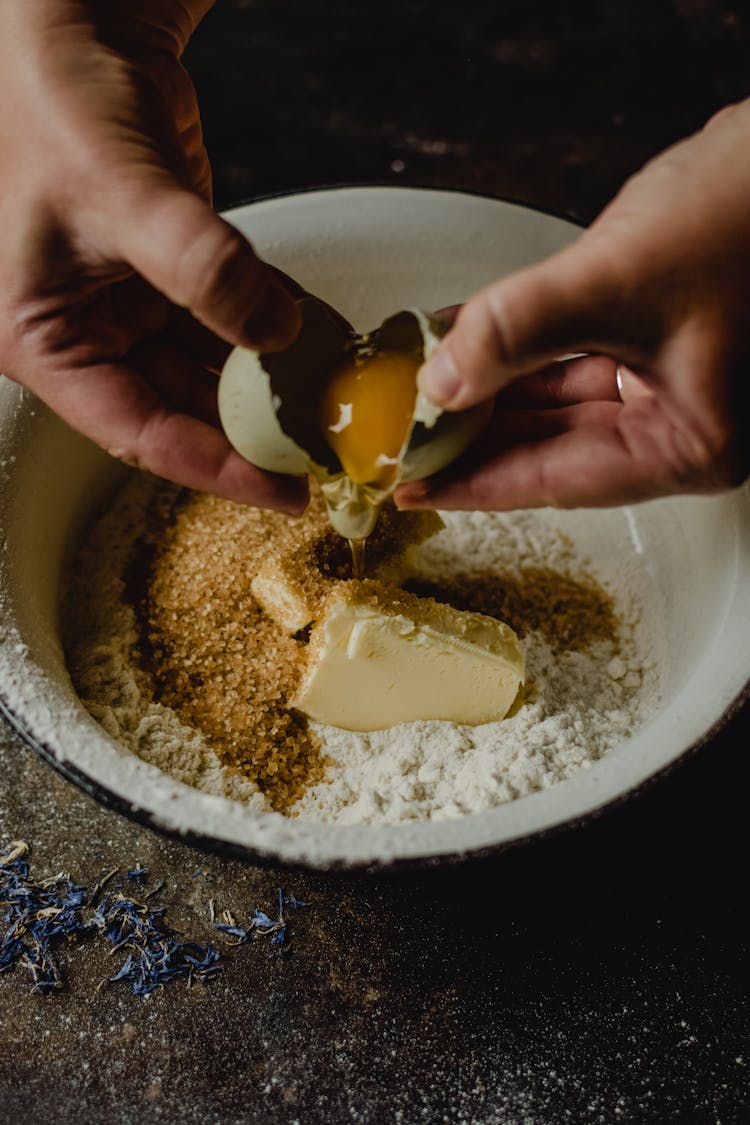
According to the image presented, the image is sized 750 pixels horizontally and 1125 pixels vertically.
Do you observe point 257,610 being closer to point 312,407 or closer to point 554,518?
point 312,407

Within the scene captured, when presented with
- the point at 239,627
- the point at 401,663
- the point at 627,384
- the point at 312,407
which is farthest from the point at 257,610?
the point at 627,384

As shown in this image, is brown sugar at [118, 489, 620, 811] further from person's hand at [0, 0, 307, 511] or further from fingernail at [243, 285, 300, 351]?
fingernail at [243, 285, 300, 351]

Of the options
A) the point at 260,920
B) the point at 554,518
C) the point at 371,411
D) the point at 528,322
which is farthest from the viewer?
the point at 554,518

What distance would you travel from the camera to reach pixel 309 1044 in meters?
1.06

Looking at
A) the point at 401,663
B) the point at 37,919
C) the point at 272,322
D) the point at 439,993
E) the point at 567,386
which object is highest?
the point at 272,322

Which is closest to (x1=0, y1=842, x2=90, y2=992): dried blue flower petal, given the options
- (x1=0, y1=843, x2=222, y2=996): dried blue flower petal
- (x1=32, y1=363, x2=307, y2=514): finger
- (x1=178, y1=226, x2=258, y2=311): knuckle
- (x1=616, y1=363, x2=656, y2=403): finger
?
(x1=0, y1=843, x2=222, y2=996): dried blue flower petal

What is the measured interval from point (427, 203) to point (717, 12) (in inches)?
56.1

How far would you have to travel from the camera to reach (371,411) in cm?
100

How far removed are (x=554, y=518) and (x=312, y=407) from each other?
0.54 metres

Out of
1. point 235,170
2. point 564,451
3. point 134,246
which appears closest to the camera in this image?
point 134,246

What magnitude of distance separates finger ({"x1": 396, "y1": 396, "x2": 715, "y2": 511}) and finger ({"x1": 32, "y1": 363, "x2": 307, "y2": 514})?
0.17 m

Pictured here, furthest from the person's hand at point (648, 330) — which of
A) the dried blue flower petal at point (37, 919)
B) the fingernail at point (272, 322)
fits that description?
the dried blue flower petal at point (37, 919)

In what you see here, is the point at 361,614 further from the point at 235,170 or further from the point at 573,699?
the point at 235,170

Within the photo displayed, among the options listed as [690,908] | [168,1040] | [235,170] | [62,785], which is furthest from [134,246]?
[235,170]
